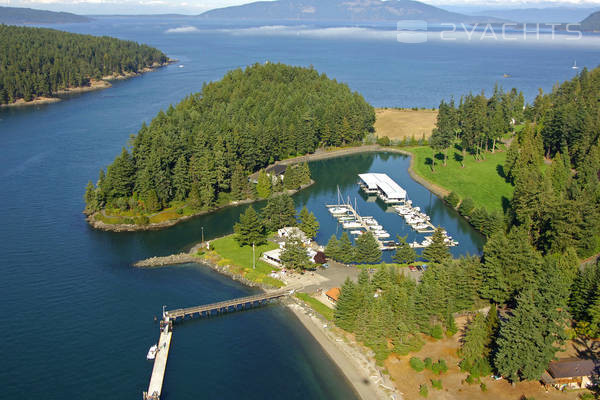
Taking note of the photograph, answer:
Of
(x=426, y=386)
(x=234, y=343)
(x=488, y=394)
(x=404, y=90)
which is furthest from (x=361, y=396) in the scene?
(x=404, y=90)

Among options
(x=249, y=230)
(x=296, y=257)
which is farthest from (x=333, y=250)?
(x=249, y=230)

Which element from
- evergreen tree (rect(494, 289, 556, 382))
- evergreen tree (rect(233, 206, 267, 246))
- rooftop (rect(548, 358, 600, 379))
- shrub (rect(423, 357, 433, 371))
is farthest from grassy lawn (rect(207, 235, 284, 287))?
rooftop (rect(548, 358, 600, 379))

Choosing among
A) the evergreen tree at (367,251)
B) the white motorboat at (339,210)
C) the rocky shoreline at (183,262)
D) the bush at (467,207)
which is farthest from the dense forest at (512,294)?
the white motorboat at (339,210)

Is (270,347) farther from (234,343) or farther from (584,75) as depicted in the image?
(584,75)

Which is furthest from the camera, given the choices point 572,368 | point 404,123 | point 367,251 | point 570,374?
point 404,123

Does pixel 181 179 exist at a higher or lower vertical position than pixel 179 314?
higher

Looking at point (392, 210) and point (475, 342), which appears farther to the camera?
point (392, 210)

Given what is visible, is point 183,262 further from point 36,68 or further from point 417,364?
point 36,68
